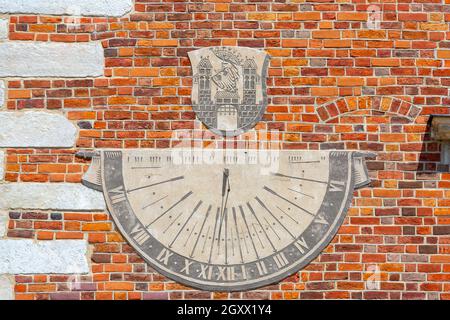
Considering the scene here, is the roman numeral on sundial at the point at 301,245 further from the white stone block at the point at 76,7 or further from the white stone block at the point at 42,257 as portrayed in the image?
the white stone block at the point at 76,7

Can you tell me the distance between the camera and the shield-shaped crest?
557 cm

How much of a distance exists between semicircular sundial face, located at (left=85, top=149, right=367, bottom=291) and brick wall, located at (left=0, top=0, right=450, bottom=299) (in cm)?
9

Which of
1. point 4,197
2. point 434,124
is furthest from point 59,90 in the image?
point 434,124

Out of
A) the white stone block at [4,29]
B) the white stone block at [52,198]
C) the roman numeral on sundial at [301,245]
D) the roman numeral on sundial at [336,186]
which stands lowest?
the roman numeral on sundial at [301,245]

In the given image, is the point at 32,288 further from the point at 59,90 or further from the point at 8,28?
the point at 8,28

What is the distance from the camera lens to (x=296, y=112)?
5586 mm

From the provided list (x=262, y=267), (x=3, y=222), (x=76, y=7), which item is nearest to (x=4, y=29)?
(x=76, y=7)

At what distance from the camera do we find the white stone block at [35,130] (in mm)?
5535

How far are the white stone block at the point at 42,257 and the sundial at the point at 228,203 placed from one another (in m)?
0.35

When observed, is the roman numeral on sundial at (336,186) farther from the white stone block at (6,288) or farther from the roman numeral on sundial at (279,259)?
the white stone block at (6,288)

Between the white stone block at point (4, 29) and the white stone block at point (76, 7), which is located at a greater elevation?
the white stone block at point (76, 7)

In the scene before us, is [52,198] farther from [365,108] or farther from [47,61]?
[365,108]

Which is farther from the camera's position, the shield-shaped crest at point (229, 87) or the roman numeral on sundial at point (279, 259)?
the shield-shaped crest at point (229, 87)

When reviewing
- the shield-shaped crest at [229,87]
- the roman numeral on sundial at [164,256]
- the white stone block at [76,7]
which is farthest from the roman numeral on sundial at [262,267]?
the white stone block at [76,7]
